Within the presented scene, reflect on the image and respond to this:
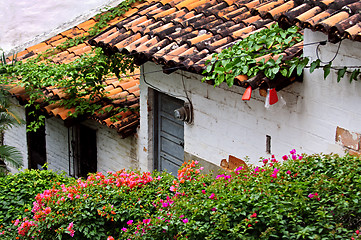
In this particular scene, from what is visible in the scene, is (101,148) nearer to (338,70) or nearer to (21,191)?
(21,191)

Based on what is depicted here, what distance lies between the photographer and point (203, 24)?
8547 mm

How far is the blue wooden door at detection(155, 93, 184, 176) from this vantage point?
900cm

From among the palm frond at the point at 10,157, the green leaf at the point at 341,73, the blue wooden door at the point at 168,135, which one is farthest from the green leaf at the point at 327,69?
the palm frond at the point at 10,157

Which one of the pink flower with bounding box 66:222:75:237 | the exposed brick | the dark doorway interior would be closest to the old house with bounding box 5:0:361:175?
the exposed brick

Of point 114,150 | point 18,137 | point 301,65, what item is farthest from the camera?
point 18,137

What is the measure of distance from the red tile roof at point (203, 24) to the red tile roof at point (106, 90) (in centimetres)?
108

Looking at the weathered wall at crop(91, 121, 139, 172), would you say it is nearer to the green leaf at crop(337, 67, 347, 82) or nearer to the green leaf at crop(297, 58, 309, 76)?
the green leaf at crop(297, 58, 309, 76)

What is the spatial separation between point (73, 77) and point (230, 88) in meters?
3.23

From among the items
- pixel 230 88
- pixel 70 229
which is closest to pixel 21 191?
pixel 70 229

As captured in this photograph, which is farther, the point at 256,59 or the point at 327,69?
the point at 256,59

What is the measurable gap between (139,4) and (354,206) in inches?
322

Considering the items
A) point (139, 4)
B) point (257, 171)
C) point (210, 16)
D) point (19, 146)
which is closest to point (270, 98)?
point (257, 171)

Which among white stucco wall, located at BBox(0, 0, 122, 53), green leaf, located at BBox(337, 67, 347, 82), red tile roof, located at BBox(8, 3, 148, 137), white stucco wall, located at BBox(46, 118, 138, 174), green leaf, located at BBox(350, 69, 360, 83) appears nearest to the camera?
green leaf, located at BBox(350, 69, 360, 83)

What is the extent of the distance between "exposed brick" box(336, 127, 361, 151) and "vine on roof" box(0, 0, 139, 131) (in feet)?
13.7
